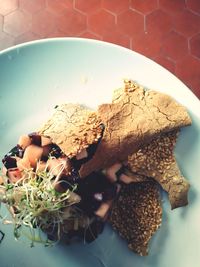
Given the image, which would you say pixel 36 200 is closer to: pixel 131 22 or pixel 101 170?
pixel 101 170

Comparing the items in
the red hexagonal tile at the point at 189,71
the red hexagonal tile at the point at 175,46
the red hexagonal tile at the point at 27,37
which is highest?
the red hexagonal tile at the point at 27,37

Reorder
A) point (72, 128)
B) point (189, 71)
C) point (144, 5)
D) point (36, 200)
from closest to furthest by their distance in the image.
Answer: point (36, 200) < point (72, 128) < point (189, 71) < point (144, 5)

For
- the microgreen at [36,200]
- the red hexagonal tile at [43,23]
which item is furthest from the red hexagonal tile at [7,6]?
the microgreen at [36,200]

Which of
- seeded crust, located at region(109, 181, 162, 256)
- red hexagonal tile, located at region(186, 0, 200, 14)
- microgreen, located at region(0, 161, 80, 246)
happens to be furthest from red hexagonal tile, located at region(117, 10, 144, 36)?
microgreen, located at region(0, 161, 80, 246)

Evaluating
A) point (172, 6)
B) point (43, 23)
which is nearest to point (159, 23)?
point (172, 6)

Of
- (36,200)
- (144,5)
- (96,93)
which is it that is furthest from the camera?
(144,5)

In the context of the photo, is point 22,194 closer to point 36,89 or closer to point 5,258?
point 5,258

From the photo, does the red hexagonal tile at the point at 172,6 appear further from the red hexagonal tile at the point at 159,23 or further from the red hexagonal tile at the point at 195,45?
the red hexagonal tile at the point at 195,45
